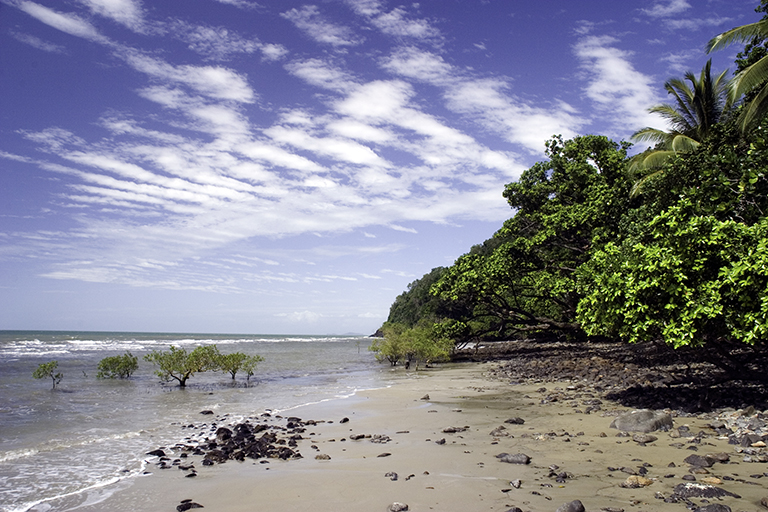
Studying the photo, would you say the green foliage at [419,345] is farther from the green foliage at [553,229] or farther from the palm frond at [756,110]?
the palm frond at [756,110]

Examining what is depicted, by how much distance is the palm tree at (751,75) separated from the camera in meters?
12.0

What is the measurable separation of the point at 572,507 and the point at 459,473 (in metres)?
1.88

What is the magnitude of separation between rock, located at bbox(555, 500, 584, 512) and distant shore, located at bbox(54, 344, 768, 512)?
0.17 m

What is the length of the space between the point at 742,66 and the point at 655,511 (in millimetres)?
16078

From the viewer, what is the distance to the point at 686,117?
20.1 m

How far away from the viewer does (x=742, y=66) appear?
49.1 ft

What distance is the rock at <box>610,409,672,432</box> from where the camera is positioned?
8.05 metres

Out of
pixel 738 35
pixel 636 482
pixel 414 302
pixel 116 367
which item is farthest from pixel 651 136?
pixel 414 302

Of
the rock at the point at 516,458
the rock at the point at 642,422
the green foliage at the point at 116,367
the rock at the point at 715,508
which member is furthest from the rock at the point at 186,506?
the green foliage at the point at 116,367

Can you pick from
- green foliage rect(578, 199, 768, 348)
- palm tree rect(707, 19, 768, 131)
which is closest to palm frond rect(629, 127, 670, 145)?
palm tree rect(707, 19, 768, 131)

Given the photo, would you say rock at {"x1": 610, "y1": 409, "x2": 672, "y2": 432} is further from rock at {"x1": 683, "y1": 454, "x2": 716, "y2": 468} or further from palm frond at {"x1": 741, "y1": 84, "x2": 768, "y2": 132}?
palm frond at {"x1": 741, "y1": 84, "x2": 768, "y2": 132}

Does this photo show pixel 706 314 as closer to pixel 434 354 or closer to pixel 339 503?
pixel 339 503

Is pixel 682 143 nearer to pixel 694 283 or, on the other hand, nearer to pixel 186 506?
pixel 694 283

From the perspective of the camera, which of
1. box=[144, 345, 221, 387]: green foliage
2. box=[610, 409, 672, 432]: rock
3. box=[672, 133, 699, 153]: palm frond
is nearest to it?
box=[610, 409, 672, 432]: rock
